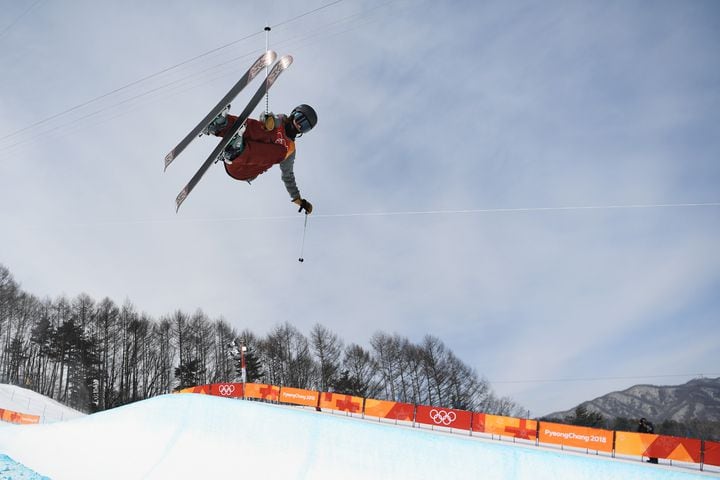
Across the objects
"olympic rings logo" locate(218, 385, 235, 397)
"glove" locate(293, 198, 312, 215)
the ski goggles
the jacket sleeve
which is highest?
the ski goggles

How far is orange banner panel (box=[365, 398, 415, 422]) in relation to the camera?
21.9 metres

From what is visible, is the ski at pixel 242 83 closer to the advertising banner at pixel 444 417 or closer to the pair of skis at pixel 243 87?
the pair of skis at pixel 243 87

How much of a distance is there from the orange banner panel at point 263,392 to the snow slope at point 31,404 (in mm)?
23683

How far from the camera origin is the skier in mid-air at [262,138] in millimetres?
6738

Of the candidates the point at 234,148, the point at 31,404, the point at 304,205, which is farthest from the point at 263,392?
the point at 31,404

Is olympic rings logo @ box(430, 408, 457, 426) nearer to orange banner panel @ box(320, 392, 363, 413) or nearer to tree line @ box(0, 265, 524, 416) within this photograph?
orange banner panel @ box(320, 392, 363, 413)

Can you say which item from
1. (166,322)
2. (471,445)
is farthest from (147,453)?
(166,322)

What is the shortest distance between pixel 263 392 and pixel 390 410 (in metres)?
9.12

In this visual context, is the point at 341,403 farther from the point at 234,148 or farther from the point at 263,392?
the point at 234,148

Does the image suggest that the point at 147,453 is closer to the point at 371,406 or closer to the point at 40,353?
the point at 371,406

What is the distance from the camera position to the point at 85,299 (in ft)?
189

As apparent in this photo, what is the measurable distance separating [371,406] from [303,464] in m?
13.8

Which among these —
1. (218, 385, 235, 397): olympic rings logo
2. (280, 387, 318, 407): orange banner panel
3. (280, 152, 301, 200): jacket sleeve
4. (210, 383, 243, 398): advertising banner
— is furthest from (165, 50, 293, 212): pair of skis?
(218, 385, 235, 397): olympic rings logo

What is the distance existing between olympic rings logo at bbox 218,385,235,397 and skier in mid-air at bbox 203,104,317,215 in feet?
80.5
